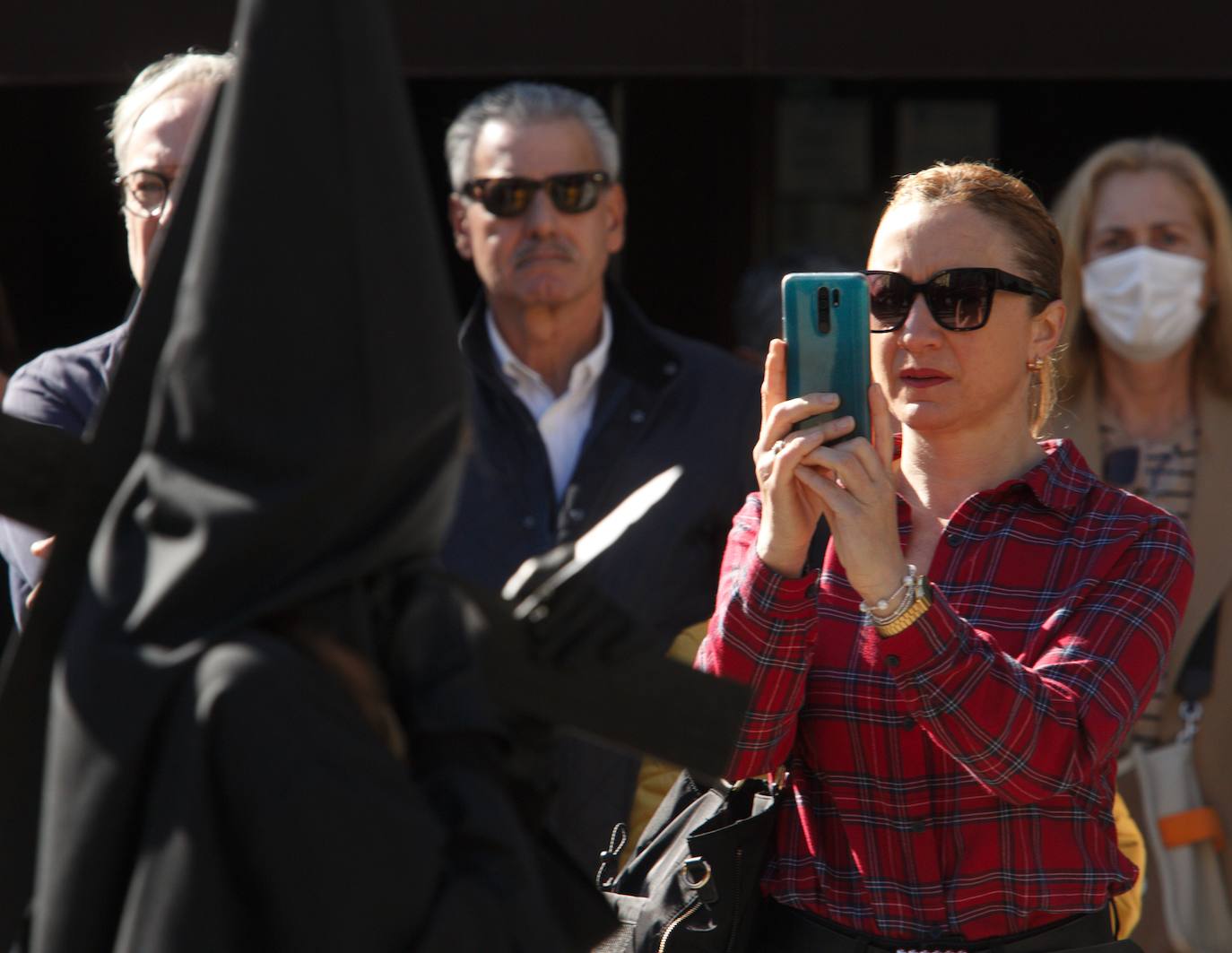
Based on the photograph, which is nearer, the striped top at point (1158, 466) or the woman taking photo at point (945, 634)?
the woman taking photo at point (945, 634)

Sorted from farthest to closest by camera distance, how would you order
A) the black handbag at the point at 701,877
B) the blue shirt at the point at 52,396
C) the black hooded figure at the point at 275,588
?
the blue shirt at the point at 52,396, the black handbag at the point at 701,877, the black hooded figure at the point at 275,588

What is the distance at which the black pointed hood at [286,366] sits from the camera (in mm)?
1692

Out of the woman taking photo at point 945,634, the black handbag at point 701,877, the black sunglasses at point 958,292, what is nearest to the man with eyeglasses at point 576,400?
the black handbag at point 701,877

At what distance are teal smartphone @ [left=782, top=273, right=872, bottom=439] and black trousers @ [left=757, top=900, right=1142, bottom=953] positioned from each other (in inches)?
26.8

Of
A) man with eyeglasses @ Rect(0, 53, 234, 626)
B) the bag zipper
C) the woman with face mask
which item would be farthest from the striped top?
man with eyeglasses @ Rect(0, 53, 234, 626)

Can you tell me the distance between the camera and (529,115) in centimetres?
411

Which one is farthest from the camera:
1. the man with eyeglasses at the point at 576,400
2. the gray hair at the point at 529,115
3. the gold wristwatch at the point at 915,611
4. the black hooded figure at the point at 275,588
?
the gray hair at the point at 529,115

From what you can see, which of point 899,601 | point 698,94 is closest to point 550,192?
point 899,601

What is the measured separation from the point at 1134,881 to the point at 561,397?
174cm

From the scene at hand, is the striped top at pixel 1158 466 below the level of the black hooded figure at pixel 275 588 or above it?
below

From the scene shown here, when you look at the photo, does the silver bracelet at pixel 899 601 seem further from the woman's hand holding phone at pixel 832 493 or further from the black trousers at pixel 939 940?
the black trousers at pixel 939 940

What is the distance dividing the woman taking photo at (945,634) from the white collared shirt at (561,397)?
1.15 metres

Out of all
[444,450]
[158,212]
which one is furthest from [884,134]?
[444,450]

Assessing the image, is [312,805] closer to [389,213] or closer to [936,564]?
[389,213]
